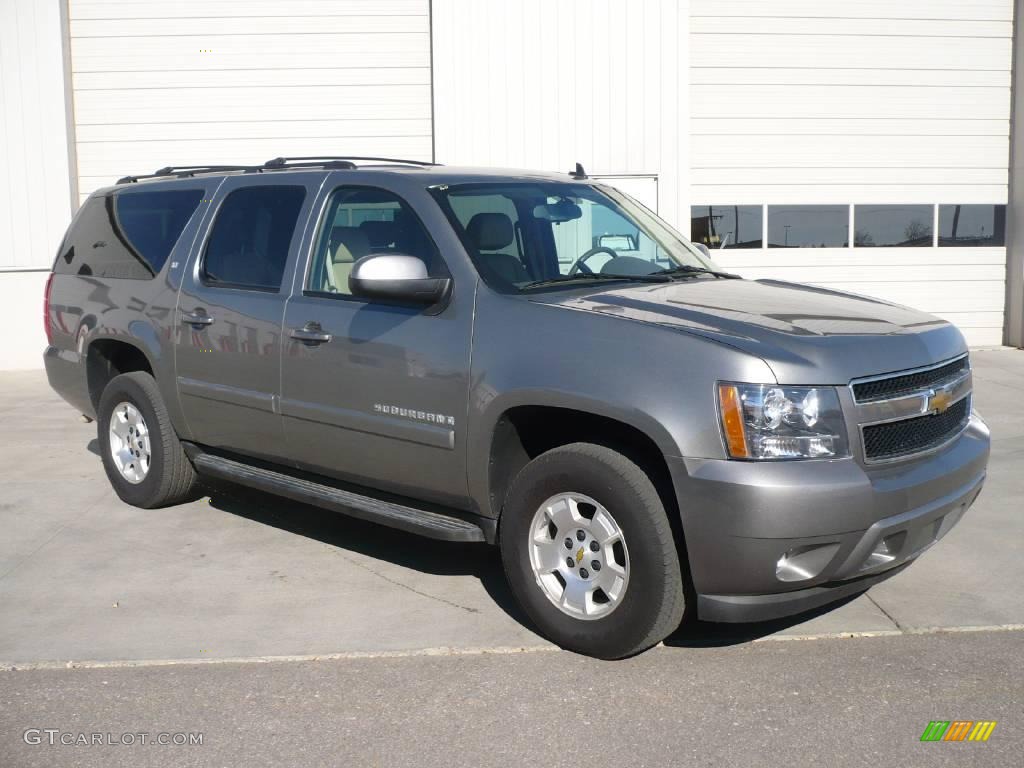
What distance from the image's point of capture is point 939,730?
11.8ft

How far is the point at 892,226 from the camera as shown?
44.8 ft

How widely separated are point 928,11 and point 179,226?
34.4 ft

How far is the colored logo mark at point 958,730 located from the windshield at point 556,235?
2144 millimetres

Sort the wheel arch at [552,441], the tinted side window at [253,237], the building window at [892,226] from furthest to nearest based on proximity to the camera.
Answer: the building window at [892,226]
the tinted side window at [253,237]
the wheel arch at [552,441]

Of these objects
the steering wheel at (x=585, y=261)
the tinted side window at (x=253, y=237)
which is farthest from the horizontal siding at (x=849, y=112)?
the steering wheel at (x=585, y=261)

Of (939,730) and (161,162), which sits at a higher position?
(161,162)

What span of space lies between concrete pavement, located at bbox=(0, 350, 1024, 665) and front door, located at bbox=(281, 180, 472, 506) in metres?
0.51

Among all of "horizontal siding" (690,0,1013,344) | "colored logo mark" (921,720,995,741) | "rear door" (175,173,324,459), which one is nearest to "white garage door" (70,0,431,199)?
"horizontal siding" (690,0,1013,344)

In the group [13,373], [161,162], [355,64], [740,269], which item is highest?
[355,64]

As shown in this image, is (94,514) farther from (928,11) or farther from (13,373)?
(928,11)

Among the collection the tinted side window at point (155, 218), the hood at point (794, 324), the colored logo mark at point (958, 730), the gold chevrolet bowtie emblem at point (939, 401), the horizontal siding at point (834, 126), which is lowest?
the colored logo mark at point (958, 730)

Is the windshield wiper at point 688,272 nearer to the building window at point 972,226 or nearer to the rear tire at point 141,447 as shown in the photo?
the rear tire at point 141,447

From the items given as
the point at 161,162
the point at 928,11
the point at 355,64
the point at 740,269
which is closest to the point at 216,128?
the point at 161,162

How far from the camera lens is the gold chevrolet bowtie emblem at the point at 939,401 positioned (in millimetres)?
4150
